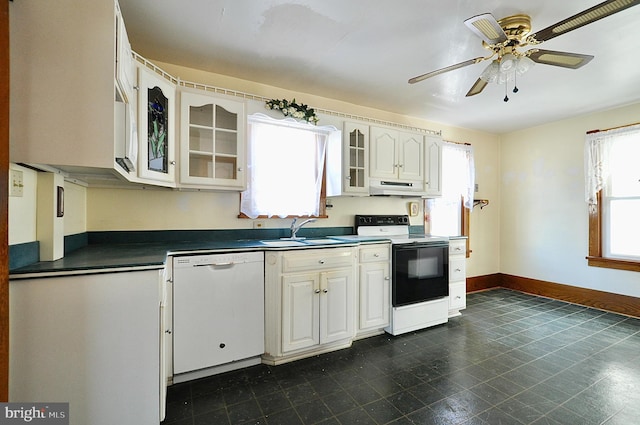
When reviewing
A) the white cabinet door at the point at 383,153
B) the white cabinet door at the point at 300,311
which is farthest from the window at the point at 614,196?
the white cabinet door at the point at 300,311

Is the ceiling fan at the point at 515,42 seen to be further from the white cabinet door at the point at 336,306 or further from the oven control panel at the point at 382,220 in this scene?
the white cabinet door at the point at 336,306

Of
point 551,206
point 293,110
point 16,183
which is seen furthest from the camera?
point 551,206

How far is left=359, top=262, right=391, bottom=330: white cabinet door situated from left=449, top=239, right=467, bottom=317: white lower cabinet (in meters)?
1.00

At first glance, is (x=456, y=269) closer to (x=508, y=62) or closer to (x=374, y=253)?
(x=374, y=253)

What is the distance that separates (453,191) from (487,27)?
9.52 feet

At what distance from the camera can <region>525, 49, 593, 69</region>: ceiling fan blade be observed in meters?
1.80

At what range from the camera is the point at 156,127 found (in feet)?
6.79

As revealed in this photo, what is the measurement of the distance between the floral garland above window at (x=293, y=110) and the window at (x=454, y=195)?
2.24 m

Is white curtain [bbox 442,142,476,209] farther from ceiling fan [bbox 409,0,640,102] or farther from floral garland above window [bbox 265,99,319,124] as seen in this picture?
floral garland above window [bbox 265,99,319,124]

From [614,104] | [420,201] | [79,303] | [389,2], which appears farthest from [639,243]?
[79,303]

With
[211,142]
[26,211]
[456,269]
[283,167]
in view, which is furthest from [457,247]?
[26,211]

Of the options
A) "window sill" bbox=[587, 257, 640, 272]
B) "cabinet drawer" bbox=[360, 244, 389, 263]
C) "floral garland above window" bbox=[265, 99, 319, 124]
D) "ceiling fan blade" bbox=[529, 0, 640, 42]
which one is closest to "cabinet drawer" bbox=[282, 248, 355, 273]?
"cabinet drawer" bbox=[360, 244, 389, 263]

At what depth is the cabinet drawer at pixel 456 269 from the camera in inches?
133

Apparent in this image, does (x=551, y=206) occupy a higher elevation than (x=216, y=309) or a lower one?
higher
